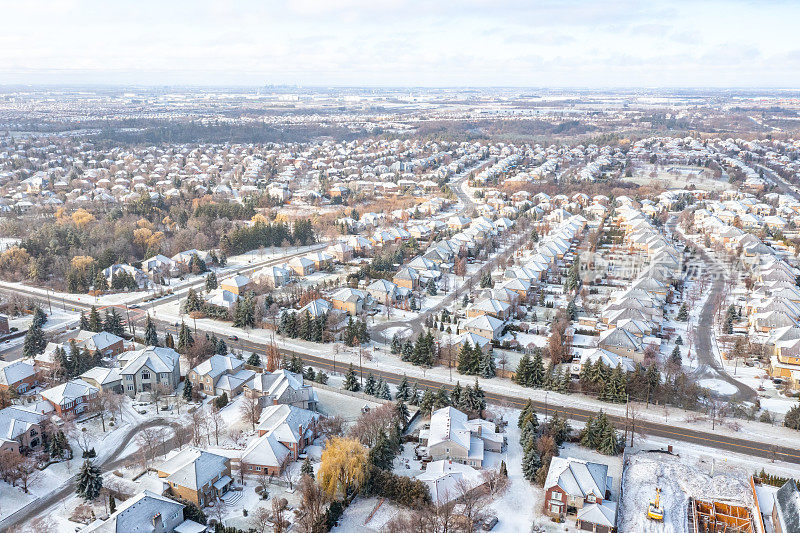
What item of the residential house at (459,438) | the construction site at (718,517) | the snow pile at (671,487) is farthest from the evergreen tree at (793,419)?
the residential house at (459,438)

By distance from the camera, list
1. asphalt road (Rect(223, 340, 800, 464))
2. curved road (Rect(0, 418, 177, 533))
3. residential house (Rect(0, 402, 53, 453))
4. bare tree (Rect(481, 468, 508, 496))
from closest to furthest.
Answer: curved road (Rect(0, 418, 177, 533)) → bare tree (Rect(481, 468, 508, 496)) → residential house (Rect(0, 402, 53, 453)) → asphalt road (Rect(223, 340, 800, 464))

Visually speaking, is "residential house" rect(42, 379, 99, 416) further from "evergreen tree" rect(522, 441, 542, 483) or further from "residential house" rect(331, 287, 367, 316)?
"evergreen tree" rect(522, 441, 542, 483)

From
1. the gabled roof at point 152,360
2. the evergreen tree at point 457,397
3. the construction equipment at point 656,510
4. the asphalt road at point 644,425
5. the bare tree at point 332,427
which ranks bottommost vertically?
the asphalt road at point 644,425

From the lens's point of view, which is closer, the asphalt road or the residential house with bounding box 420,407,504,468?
the residential house with bounding box 420,407,504,468

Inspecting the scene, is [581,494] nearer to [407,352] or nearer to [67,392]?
[407,352]

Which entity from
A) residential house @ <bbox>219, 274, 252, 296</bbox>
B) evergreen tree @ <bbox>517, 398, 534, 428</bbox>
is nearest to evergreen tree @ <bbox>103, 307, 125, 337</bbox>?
residential house @ <bbox>219, 274, 252, 296</bbox>

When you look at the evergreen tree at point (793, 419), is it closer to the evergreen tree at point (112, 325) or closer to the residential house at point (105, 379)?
the residential house at point (105, 379)
